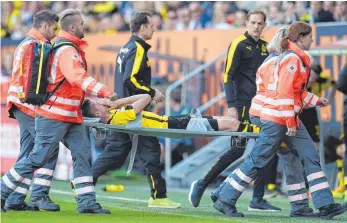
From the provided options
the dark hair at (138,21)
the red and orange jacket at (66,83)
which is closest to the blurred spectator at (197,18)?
the dark hair at (138,21)

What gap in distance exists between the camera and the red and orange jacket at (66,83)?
1088cm

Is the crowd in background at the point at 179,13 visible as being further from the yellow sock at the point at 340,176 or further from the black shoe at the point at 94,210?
the black shoe at the point at 94,210

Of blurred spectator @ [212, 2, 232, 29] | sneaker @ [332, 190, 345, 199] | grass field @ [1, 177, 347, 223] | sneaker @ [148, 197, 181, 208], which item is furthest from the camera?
blurred spectator @ [212, 2, 232, 29]

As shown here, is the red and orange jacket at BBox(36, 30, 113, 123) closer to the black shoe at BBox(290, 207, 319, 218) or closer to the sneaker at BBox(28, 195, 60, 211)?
the sneaker at BBox(28, 195, 60, 211)

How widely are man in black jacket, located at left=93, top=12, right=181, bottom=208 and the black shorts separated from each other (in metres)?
2.90

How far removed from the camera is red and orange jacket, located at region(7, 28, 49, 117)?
437 inches

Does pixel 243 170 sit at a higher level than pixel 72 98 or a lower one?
lower

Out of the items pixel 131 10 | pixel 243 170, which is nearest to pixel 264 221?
pixel 243 170

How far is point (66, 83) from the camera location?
36.4ft

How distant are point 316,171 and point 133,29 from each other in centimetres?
289

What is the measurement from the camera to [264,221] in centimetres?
1090

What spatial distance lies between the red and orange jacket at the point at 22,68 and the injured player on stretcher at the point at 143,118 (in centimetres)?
64

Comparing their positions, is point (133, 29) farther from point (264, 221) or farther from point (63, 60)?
point (264, 221)

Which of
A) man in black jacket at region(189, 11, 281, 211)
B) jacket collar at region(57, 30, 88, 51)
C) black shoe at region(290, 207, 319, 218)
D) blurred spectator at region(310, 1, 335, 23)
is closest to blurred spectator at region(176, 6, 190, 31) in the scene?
blurred spectator at region(310, 1, 335, 23)
